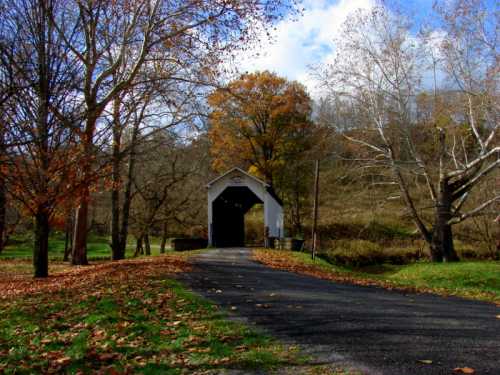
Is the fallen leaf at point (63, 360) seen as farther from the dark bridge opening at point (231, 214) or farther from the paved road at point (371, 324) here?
the dark bridge opening at point (231, 214)

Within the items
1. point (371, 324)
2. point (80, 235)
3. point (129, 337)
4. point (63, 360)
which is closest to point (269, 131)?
point (80, 235)

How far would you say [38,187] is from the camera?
518 inches

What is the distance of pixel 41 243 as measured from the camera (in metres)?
14.4

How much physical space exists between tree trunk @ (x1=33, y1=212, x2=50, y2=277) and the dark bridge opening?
14876mm

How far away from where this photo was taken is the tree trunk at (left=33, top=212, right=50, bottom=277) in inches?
551

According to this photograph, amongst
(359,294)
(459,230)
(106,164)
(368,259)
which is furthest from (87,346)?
(459,230)

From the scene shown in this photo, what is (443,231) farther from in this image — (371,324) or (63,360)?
(63,360)

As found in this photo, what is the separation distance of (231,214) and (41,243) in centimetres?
1808

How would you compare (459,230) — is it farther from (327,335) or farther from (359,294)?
(327,335)

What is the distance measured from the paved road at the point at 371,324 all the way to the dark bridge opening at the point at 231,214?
60.7 ft

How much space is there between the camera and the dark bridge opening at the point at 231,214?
2994 centimetres

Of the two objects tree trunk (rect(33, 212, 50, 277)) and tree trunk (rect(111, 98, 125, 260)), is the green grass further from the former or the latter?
tree trunk (rect(111, 98, 125, 260))

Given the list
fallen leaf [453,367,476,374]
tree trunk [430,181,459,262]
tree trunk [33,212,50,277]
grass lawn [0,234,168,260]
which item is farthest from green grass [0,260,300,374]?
grass lawn [0,234,168,260]

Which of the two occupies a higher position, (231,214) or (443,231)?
(231,214)
